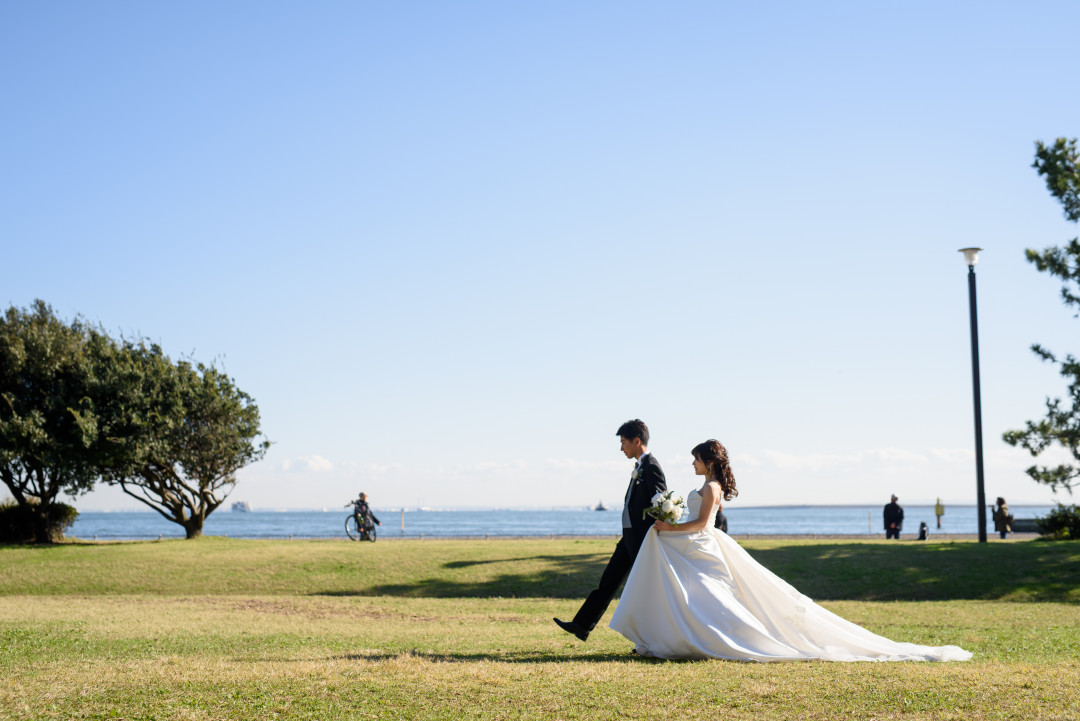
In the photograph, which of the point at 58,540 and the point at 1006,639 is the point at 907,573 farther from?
the point at 58,540

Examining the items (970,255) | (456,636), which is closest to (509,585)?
(456,636)

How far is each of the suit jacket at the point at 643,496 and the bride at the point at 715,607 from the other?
0.68 feet

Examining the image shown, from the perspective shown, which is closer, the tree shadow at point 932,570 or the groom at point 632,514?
the groom at point 632,514

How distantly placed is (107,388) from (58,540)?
605 centimetres

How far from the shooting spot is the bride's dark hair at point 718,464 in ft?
31.3

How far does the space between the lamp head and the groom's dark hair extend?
1737 centimetres

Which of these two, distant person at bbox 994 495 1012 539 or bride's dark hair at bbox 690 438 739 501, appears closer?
bride's dark hair at bbox 690 438 739 501

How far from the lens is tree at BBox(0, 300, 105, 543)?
29172 millimetres

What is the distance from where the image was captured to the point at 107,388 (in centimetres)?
3030

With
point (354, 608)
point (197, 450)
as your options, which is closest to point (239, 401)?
point (197, 450)

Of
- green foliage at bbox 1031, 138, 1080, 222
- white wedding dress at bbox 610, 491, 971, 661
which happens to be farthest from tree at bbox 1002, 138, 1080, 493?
white wedding dress at bbox 610, 491, 971, 661

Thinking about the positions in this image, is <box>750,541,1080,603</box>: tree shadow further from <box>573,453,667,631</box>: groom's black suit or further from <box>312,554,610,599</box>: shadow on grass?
<box>573,453,667,631</box>: groom's black suit

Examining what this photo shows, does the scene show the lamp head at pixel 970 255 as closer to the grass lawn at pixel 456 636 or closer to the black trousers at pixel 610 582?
the grass lawn at pixel 456 636

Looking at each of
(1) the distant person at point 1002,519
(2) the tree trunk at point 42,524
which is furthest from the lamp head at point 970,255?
(2) the tree trunk at point 42,524
